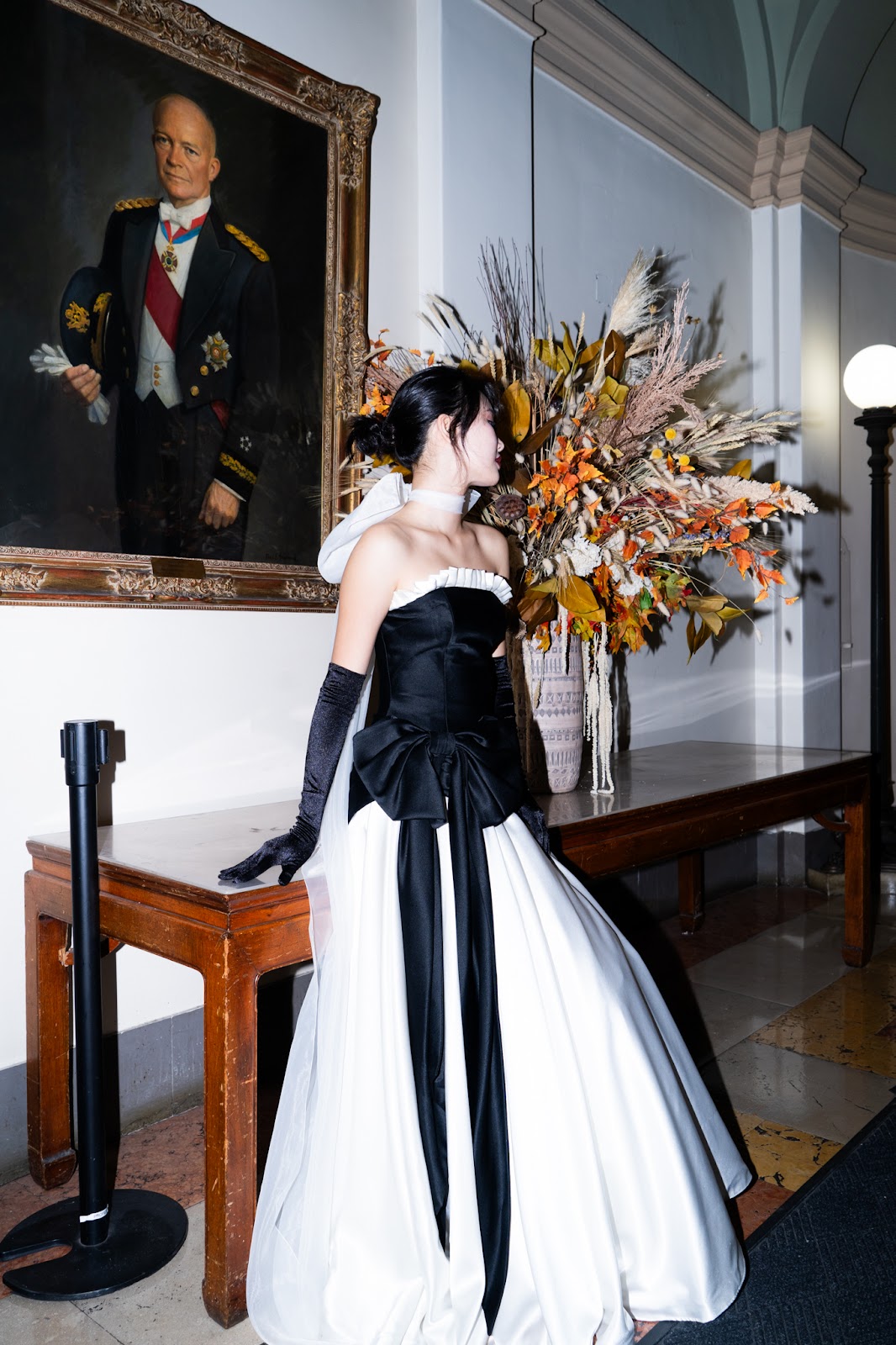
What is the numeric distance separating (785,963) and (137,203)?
334 centimetres

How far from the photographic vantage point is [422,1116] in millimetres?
1800

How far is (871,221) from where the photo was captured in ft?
19.3

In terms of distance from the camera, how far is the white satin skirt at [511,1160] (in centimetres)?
170

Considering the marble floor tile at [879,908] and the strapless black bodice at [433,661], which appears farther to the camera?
the marble floor tile at [879,908]

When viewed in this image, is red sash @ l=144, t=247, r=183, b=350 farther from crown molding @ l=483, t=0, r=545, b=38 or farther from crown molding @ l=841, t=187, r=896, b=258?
crown molding @ l=841, t=187, r=896, b=258

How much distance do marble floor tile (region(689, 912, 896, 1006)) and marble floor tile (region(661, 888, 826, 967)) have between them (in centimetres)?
6

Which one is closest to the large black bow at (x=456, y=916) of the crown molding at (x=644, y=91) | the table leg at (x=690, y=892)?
the table leg at (x=690, y=892)

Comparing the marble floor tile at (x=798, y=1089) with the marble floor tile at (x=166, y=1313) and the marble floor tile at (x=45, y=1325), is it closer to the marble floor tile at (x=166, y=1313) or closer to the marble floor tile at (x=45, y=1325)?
the marble floor tile at (x=166, y=1313)

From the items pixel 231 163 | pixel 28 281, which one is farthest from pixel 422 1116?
pixel 231 163

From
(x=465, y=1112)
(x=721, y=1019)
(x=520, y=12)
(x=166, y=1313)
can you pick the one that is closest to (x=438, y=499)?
(x=465, y=1112)

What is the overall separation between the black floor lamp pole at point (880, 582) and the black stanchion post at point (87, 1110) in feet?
12.3

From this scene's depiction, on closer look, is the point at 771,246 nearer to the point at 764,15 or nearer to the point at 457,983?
the point at 764,15

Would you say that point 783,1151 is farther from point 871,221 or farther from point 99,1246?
point 871,221

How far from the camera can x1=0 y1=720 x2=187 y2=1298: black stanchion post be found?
1940mm
